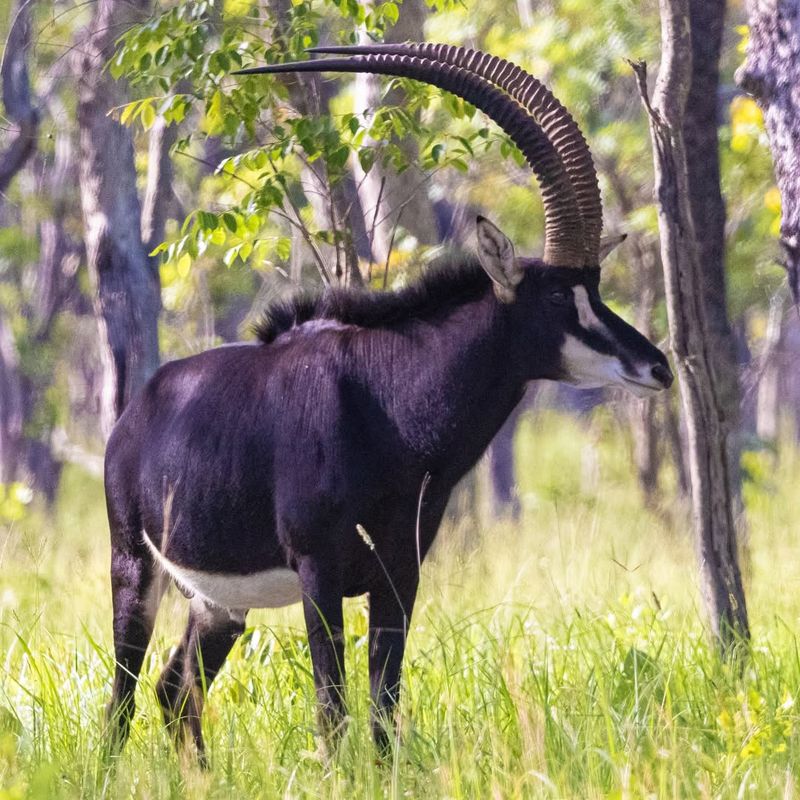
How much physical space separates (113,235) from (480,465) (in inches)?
A: 91.1

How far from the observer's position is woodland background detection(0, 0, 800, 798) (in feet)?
13.1

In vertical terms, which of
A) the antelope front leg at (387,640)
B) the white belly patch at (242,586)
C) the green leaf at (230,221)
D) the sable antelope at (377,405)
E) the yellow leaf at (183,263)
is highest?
the green leaf at (230,221)

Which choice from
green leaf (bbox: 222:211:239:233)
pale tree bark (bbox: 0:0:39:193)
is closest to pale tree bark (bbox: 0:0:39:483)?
pale tree bark (bbox: 0:0:39:193)

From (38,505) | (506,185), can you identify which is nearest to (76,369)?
(38,505)

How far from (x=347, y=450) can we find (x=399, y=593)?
51 cm

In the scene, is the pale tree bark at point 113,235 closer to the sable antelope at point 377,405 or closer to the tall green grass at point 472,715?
the tall green grass at point 472,715

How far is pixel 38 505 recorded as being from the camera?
48.6 ft

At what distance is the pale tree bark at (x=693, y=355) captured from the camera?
205 inches

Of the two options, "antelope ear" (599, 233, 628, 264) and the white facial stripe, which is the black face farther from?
"antelope ear" (599, 233, 628, 264)

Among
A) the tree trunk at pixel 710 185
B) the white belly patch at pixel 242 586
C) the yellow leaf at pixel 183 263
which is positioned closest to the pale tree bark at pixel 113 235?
the yellow leaf at pixel 183 263

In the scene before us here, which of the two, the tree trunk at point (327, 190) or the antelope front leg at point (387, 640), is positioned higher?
the tree trunk at point (327, 190)

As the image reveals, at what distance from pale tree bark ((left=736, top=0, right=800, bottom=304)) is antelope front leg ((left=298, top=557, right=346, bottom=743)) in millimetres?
1704

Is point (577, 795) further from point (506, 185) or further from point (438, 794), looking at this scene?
point (506, 185)

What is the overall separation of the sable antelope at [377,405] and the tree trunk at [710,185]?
74.7 inches
